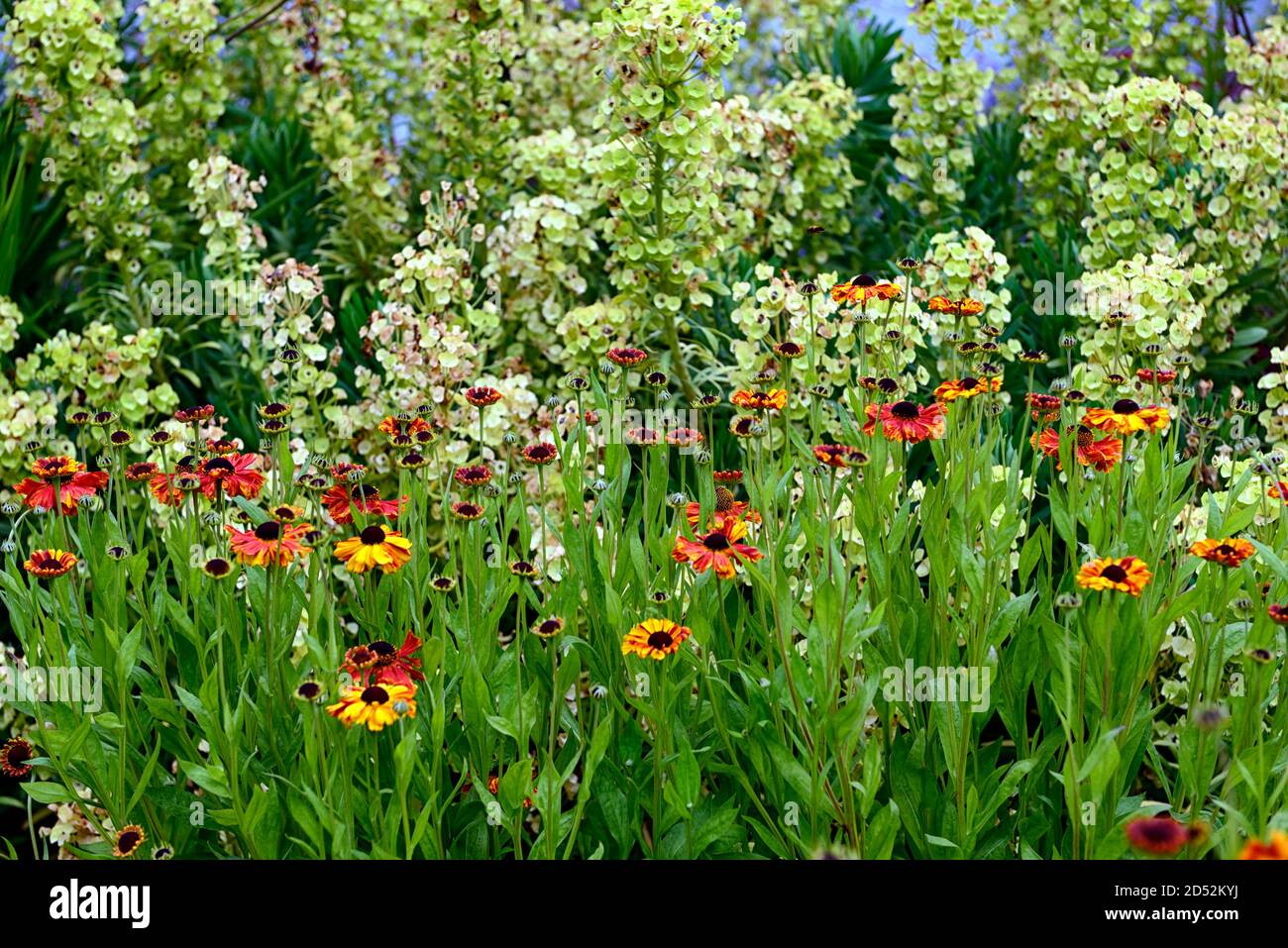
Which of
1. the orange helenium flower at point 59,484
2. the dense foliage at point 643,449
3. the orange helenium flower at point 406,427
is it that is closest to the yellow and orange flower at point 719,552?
the dense foliage at point 643,449

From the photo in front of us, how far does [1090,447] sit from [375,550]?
115 cm

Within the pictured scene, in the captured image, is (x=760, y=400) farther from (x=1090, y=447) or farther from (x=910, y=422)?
(x=1090, y=447)

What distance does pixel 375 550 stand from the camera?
2.03 metres

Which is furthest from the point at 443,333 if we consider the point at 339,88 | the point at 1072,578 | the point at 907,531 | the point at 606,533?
the point at 339,88

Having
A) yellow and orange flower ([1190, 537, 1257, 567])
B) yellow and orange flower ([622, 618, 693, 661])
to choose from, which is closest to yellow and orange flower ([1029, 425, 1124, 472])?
yellow and orange flower ([1190, 537, 1257, 567])

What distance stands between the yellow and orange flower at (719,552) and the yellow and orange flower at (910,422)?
31 cm

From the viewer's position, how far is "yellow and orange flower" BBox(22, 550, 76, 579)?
2092 mm

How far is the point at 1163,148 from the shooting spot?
12.5 ft

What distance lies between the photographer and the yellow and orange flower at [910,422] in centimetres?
217

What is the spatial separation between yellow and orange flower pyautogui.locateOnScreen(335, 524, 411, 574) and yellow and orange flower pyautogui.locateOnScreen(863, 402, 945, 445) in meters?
0.77

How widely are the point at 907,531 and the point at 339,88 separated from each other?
10.8 feet

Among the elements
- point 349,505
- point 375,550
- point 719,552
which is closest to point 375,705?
point 375,550

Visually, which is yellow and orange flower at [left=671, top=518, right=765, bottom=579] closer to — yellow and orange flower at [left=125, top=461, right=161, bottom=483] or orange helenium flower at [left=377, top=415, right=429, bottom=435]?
orange helenium flower at [left=377, top=415, right=429, bottom=435]
